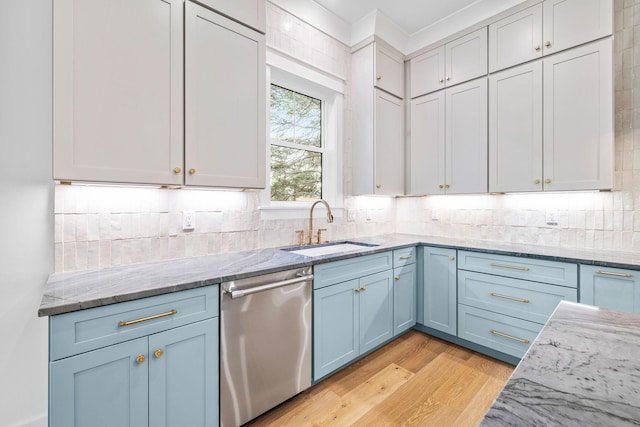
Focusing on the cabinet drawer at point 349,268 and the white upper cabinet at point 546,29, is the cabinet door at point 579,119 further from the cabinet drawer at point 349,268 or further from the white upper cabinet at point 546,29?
the cabinet drawer at point 349,268

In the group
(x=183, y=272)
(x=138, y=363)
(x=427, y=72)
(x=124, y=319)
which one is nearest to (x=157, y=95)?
(x=183, y=272)

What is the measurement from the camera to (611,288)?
1921 mm

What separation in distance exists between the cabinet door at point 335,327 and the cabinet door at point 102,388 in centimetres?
99

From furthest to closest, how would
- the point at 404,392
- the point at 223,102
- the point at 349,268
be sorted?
1. the point at 349,268
2. the point at 404,392
3. the point at 223,102

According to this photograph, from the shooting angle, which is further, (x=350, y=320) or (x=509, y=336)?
(x=509, y=336)

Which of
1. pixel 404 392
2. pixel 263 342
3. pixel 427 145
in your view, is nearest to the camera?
pixel 263 342

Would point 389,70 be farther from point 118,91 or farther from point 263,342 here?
point 263,342

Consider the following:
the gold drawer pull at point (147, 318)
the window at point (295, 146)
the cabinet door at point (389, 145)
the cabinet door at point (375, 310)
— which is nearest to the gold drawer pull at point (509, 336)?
the cabinet door at point (375, 310)

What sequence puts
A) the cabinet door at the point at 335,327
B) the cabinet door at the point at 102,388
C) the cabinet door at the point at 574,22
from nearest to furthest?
the cabinet door at the point at 102,388 < the cabinet door at the point at 335,327 < the cabinet door at the point at 574,22

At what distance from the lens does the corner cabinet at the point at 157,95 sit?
4.39 ft

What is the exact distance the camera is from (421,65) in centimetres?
311

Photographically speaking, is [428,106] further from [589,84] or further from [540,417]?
[540,417]

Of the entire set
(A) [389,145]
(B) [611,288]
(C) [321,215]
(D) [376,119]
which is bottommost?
(B) [611,288]

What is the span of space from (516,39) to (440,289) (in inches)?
85.0
